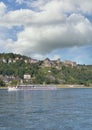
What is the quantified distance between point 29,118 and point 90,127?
54.6ft

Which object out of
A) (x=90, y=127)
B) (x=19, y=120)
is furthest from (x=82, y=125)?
(x=19, y=120)

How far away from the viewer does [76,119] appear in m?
73.6

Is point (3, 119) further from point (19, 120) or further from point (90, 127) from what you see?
point (90, 127)

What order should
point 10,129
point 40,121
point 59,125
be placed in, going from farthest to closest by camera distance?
point 40,121 → point 59,125 → point 10,129

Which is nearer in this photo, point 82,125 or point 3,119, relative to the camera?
point 82,125

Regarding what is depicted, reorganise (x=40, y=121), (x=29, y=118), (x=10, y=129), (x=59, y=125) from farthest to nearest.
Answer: (x=29, y=118)
(x=40, y=121)
(x=59, y=125)
(x=10, y=129)

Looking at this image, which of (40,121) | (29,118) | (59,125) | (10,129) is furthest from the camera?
(29,118)

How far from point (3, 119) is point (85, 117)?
17.0 m

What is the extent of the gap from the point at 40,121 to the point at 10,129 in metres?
11.5

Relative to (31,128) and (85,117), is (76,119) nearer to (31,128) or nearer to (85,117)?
(85,117)

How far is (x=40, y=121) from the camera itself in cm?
7069

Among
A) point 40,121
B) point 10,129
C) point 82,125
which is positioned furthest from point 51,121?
point 10,129

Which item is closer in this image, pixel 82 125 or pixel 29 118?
pixel 82 125

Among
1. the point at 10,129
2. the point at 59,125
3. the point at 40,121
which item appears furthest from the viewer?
the point at 40,121
